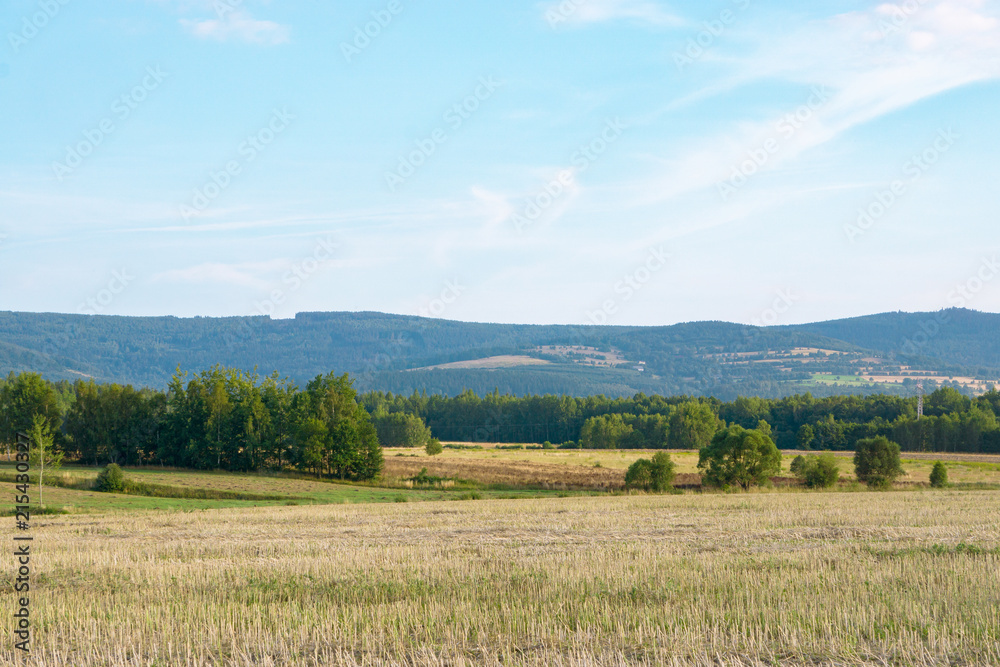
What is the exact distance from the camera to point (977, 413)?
139 m

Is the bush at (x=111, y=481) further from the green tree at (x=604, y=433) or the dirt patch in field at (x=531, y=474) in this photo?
the green tree at (x=604, y=433)

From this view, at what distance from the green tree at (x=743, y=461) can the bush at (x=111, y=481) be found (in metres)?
45.7

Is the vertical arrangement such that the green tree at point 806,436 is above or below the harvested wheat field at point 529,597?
below

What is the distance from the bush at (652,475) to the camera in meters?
63.6

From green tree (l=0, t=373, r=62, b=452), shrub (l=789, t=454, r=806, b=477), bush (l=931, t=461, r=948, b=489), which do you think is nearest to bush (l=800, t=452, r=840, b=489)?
shrub (l=789, t=454, r=806, b=477)

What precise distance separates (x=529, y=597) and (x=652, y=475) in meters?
51.9

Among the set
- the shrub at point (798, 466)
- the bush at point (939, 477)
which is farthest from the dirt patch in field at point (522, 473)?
the bush at point (939, 477)

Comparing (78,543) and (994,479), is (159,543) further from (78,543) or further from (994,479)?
(994,479)

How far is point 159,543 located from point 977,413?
14743cm

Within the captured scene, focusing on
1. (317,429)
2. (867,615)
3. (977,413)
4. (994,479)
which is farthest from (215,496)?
(977,413)

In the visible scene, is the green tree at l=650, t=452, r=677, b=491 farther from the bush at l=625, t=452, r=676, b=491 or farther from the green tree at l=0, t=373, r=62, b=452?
the green tree at l=0, t=373, r=62, b=452

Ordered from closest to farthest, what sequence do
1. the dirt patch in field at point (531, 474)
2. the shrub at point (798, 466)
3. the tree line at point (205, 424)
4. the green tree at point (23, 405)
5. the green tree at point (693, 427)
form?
the dirt patch in field at point (531, 474)
the shrub at point (798, 466)
the tree line at point (205, 424)
the green tree at point (23, 405)
the green tree at point (693, 427)

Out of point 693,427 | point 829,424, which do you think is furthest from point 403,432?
point 829,424

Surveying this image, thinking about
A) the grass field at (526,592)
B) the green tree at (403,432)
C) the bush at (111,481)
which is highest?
the grass field at (526,592)
